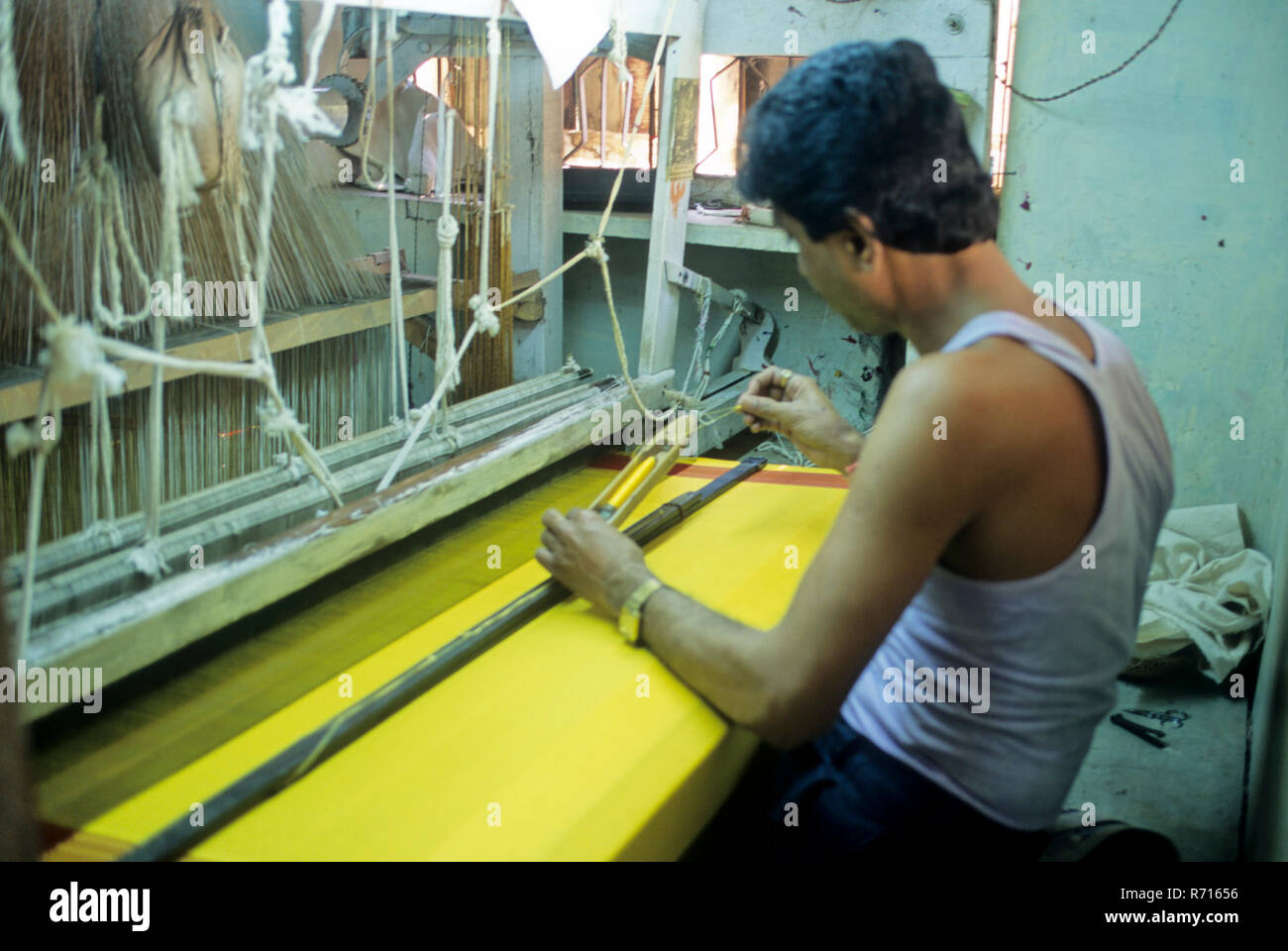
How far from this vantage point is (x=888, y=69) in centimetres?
98

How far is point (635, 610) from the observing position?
1.23 meters

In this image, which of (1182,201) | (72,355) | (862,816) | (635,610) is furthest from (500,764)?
(1182,201)

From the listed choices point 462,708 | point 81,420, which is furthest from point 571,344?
point 462,708

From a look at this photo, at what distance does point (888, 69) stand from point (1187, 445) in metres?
2.39

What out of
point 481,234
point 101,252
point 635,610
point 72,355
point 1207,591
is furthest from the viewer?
point 1207,591

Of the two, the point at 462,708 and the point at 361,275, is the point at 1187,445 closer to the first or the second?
the point at 361,275

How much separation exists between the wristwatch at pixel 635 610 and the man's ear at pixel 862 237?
445mm

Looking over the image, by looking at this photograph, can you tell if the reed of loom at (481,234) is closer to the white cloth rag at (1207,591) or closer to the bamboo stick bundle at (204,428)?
the bamboo stick bundle at (204,428)

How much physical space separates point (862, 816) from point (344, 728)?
54 centimetres

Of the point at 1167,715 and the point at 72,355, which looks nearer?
the point at 72,355

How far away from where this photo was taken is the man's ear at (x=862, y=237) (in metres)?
1.00

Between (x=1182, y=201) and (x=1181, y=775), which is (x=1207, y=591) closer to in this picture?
(x=1181, y=775)

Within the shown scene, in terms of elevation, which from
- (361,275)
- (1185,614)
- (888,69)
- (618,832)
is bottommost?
(1185,614)

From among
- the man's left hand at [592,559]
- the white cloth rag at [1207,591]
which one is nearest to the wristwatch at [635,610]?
the man's left hand at [592,559]
